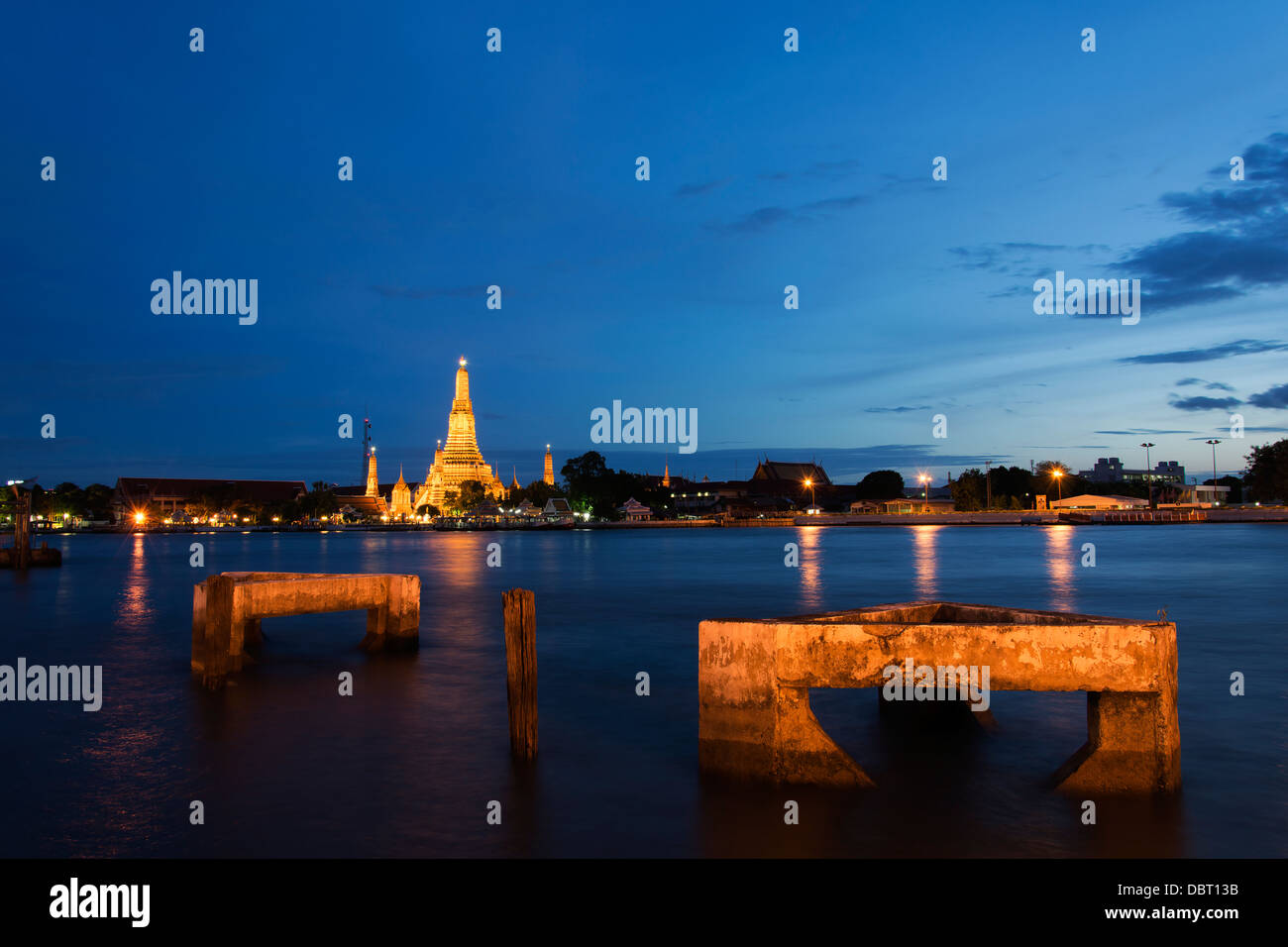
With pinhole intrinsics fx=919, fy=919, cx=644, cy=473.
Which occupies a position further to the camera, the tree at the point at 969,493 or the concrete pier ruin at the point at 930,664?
the tree at the point at 969,493

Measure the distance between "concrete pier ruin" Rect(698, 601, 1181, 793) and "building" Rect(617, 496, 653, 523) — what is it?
172 metres

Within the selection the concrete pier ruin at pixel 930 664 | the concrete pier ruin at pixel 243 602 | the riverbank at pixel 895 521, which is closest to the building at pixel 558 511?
the riverbank at pixel 895 521

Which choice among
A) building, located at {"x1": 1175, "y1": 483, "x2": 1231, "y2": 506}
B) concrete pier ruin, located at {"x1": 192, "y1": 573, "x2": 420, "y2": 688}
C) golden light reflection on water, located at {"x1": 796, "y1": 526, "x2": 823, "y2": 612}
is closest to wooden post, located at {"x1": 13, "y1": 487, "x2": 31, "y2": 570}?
concrete pier ruin, located at {"x1": 192, "y1": 573, "x2": 420, "y2": 688}

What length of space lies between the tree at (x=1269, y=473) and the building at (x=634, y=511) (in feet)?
346

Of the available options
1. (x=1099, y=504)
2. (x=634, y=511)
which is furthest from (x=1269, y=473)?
(x=634, y=511)

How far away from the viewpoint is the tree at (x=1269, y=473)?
137625 millimetres

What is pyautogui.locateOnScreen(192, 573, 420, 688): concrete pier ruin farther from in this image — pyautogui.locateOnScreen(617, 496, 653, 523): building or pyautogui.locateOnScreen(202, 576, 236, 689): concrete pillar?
pyautogui.locateOnScreen(617, 496, 653, 523): building

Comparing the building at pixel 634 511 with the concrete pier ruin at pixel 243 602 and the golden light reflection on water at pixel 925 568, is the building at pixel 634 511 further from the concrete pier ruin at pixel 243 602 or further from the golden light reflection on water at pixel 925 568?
the concrete pier ruin at pixel 243 602

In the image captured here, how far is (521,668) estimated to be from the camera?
1080cm

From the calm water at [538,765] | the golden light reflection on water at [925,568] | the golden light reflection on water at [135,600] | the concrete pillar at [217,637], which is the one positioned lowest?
the golden light reflection on water at [925,568]

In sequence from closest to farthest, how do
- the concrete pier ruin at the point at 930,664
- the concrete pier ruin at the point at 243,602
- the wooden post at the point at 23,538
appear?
the concrete pier ruin at the point at 930,664 < the concrete pier ruin at the point at 243,602 < the wooden post at the point at 23,538

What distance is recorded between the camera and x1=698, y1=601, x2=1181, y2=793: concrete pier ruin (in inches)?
331

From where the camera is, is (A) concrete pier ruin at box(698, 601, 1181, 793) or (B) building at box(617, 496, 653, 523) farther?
(B) building at box(617, 496, 653, 523)
